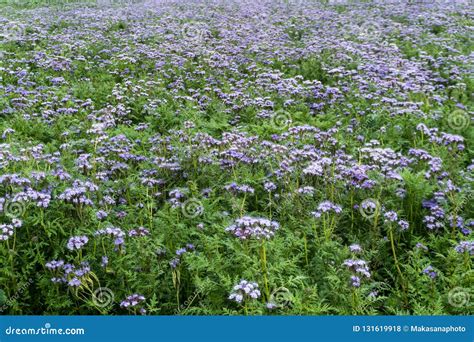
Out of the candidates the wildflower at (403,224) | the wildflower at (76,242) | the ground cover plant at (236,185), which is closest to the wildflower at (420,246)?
the ground cover plant at (236,185)

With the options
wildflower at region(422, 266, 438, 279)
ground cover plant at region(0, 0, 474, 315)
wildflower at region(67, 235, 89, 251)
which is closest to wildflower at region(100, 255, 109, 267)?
ground cover plant at region(0, 0, 474, 315)

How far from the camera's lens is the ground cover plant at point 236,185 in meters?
4.47

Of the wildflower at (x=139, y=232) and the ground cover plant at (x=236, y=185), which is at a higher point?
the wildflower at (x=139, y=232)

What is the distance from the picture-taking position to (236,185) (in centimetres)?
582

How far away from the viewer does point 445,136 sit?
6.39 metres

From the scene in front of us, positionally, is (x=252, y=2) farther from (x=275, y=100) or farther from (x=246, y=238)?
(x=246, y=238)

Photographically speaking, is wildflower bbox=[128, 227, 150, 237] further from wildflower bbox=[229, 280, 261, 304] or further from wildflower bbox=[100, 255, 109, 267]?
wildflower bbox=[229, 280, 261, 304]

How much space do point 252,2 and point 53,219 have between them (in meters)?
19.9

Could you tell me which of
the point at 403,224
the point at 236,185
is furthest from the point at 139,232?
the point at 403,224

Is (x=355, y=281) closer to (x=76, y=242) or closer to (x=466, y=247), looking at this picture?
(x=466, y=247)

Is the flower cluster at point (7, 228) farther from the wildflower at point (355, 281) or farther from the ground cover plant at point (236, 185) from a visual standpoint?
the wildflower at point (355, 281)

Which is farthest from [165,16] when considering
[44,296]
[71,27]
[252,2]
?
[44,296]

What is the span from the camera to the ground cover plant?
4.47 metres

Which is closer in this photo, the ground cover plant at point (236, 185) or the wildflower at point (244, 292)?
the wildflower at point (244, 292)
